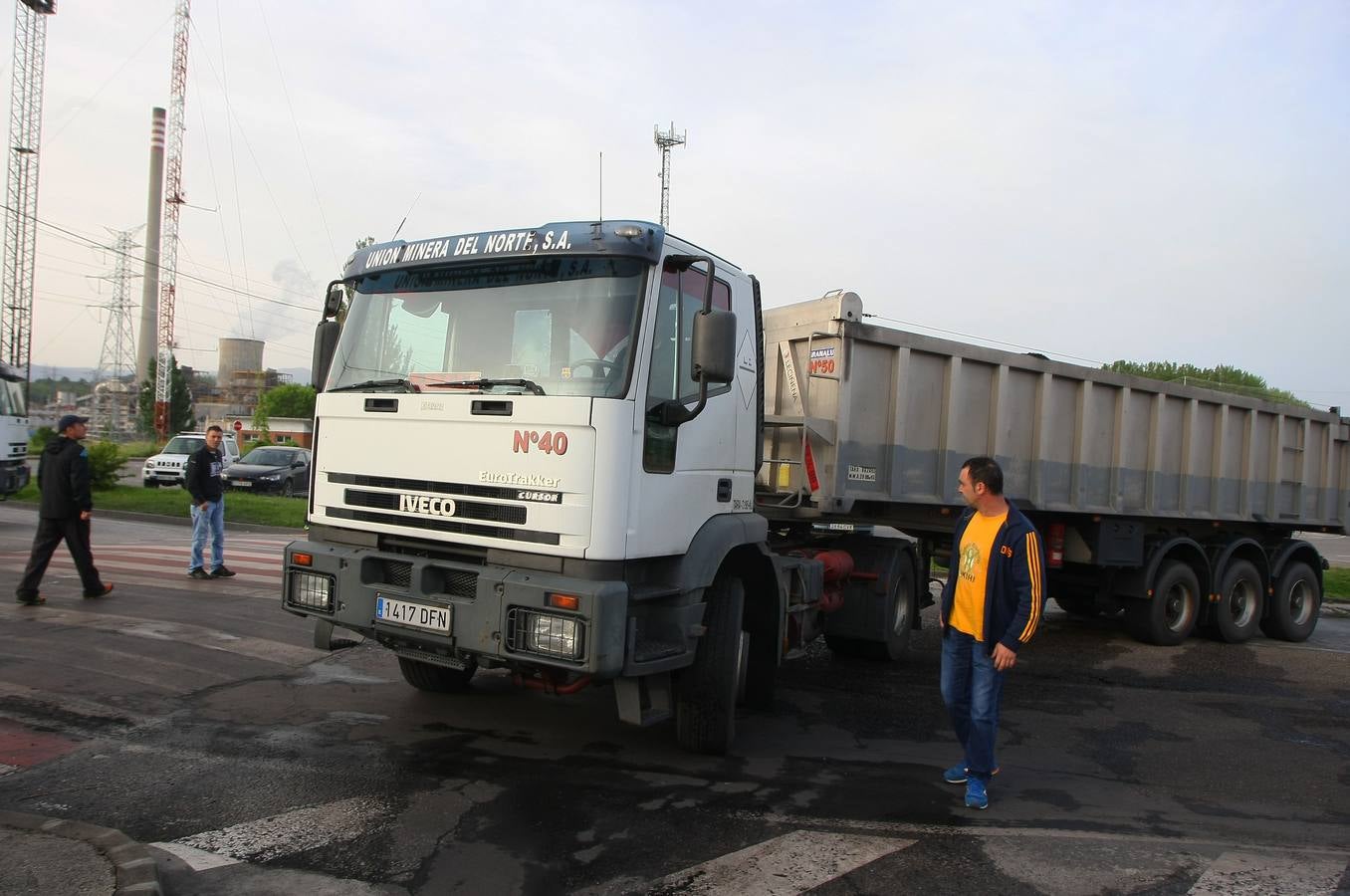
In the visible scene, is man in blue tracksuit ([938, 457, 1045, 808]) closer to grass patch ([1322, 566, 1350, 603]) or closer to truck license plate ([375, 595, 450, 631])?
truck license plate ([375, 595, 450, 631])

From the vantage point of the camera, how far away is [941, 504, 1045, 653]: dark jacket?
4.84 metres

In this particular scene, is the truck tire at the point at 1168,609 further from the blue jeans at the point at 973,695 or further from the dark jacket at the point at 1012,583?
the dark jacket at the point at 1012,583

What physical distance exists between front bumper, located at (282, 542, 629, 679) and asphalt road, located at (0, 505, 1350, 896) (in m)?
0.74

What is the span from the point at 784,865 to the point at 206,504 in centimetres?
891

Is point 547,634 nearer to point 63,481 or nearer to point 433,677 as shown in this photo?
point 433,677

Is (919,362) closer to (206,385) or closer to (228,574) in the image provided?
(228,574)

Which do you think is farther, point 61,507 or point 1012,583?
point 61,507

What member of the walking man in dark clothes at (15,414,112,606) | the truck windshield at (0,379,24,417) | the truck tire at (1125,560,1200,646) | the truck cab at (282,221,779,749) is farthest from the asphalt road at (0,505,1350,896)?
the truck windshield at (0,379,24,417)

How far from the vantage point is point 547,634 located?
4.57 m

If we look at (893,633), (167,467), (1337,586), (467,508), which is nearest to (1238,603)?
(893,633)

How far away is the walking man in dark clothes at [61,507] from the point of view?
8.76m

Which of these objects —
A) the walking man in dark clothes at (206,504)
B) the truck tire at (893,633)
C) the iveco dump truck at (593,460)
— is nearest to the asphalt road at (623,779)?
the truck tire at (893,633)

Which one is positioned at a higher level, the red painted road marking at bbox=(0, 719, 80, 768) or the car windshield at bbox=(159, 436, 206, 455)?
the car windshield at bbox=(159, 436, 206, 455)

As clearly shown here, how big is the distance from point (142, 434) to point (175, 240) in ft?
51.9
